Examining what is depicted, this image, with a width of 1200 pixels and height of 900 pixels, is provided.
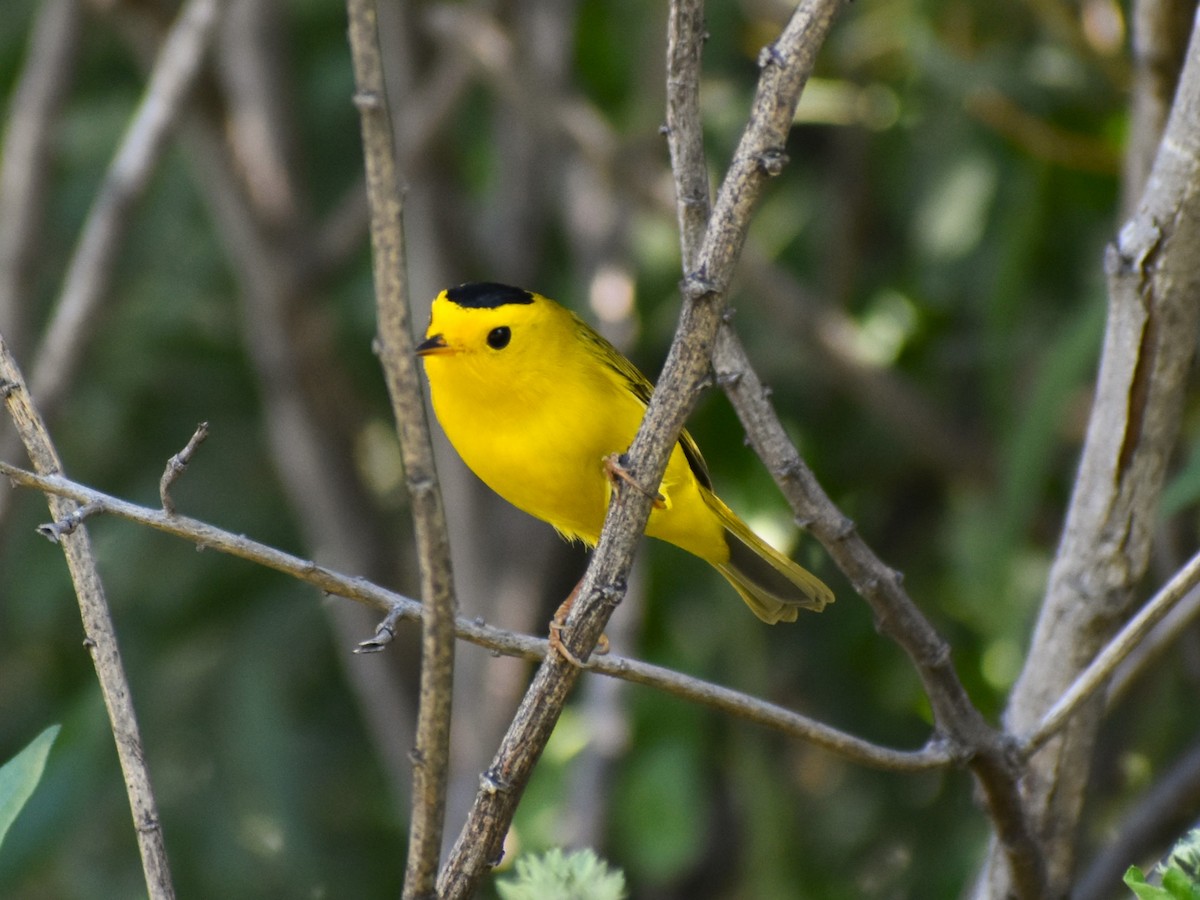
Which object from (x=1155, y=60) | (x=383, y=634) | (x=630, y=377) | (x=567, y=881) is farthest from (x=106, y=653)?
(x=1155, y=60)

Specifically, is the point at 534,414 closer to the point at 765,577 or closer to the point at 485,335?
the point at 485,335

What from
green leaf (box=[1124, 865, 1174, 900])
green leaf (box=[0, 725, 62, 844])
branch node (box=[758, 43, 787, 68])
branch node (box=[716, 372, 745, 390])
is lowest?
green leaf (box=[1124, 865, 1174, 900])

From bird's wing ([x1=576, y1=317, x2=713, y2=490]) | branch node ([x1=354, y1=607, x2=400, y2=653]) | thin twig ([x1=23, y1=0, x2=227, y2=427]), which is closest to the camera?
branch node ([x1=354, y1=607, x2=400, y2=653])

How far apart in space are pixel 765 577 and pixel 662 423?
1.48 meters

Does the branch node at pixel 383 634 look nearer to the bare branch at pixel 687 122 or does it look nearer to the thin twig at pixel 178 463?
the thin twig at pixel 178 463

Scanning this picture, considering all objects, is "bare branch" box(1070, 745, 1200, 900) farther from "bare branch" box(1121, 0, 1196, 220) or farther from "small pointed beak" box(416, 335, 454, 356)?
"small pointed beak" box(416, 335, 454, 356)

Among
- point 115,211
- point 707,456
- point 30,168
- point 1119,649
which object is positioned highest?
point 30,168

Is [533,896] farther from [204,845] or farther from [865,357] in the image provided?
[204,845]

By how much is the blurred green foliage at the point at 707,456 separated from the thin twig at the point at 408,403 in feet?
7.26

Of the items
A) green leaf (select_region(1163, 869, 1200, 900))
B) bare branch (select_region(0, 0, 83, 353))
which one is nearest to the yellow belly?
green leaf (select_region(1163, 869, 1200, 900))

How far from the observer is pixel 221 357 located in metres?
4.97

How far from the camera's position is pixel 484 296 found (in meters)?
2.91

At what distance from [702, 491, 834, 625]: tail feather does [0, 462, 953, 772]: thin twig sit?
33.3 inches

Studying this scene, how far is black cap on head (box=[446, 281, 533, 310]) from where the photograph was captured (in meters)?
2.89
